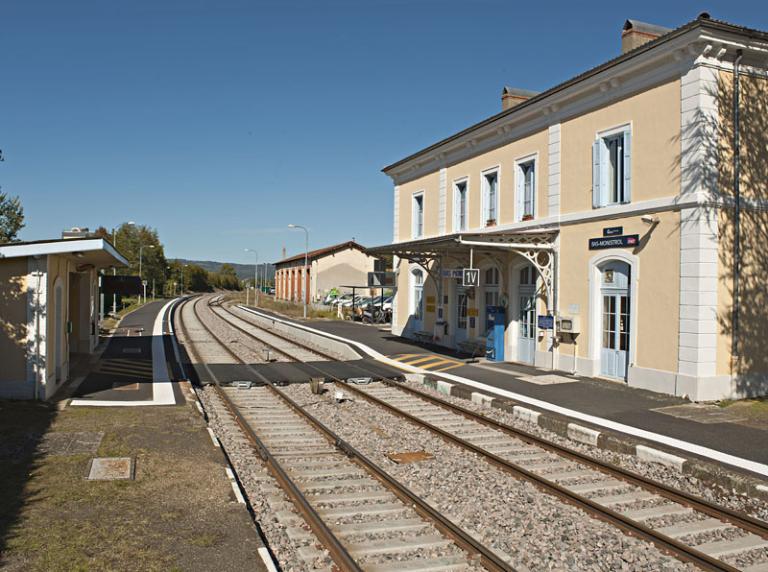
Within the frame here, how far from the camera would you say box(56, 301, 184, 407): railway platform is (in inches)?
488

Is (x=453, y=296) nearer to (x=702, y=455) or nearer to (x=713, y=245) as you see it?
(x=713, y=245)

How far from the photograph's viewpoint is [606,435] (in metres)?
9.81

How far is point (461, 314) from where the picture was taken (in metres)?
23.5

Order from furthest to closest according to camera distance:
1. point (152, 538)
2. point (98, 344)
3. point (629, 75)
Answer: point (98, 344) < point (629, 75) < point (152, 538)

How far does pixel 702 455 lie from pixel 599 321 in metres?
7.28

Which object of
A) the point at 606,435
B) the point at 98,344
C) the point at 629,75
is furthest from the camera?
the point at 98,344

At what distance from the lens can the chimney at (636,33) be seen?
1664cm

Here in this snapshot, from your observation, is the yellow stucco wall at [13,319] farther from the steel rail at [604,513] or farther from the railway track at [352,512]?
the steel rail at [604,513]

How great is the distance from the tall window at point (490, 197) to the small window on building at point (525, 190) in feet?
4.61

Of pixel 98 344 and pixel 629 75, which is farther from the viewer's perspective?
pixel 98 344

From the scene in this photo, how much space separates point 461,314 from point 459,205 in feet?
13.7

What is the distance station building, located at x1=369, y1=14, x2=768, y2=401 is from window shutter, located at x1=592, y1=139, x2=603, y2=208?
3 cm

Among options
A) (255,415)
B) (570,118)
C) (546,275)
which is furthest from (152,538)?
(570,118)

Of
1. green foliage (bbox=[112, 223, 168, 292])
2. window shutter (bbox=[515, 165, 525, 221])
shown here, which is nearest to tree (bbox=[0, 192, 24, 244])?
green foliage (bbox=[112, 223, 168, 292])
